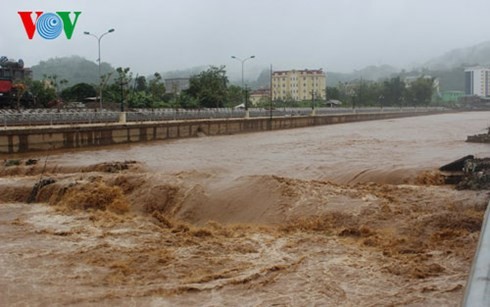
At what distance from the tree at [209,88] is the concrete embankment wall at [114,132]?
1600cm

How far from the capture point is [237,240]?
10.3 m

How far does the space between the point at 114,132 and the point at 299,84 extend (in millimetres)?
124473

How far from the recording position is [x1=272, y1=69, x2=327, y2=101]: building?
155637 mm

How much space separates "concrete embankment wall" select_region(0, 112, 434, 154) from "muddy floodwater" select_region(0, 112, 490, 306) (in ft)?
46.3

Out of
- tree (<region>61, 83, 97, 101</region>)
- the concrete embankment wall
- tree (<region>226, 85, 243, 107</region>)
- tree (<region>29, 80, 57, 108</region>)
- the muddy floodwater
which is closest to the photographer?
the muddy floodwater

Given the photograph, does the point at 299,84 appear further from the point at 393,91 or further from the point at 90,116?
the point at 90,116

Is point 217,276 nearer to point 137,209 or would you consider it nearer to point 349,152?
point 137,209

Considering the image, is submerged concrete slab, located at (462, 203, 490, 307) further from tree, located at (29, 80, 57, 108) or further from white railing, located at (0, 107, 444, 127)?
tree, located at (29, 80, 57, 108)

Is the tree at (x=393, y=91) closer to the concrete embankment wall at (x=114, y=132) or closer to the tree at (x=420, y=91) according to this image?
the tree at (x=420, y=91)

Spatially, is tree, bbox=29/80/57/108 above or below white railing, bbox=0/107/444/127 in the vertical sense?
above

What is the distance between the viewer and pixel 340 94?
→ 149 metres

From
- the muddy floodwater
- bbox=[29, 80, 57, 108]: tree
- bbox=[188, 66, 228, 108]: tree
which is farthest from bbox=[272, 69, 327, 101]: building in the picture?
the muddy floodwater

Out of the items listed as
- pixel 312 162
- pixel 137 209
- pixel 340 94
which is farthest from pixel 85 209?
pixel 340 94

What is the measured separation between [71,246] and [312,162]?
14.3 metres
